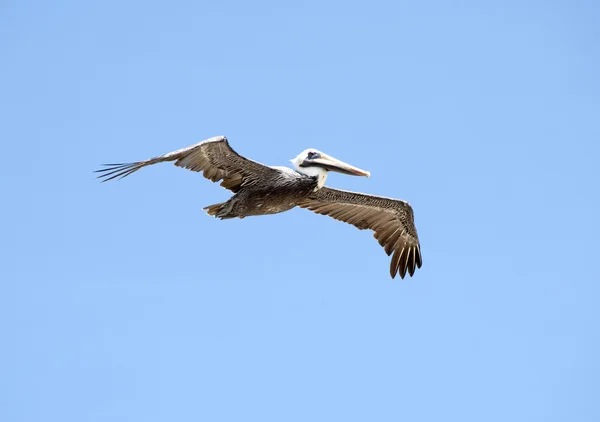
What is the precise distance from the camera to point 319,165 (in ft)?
47.8

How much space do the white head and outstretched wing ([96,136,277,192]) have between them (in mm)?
668

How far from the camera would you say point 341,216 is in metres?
16.2

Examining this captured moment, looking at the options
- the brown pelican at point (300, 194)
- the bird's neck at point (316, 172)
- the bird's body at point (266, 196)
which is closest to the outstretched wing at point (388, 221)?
→ the brown pelican at point (300, 194)

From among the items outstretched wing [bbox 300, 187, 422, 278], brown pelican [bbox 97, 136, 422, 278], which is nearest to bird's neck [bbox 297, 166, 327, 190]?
brown pelican [bbox 97, 136, 422, 278]

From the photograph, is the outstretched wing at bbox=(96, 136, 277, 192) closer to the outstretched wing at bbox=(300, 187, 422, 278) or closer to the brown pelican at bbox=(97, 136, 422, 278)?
the brown pelican at bbox=(97, 136, 422, 278)

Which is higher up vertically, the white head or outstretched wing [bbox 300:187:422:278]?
outstretched wing [bbox 300:187:422:278]

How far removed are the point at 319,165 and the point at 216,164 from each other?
1860 millimetres

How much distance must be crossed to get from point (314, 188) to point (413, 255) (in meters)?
2.86

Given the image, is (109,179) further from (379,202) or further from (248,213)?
(379,202)

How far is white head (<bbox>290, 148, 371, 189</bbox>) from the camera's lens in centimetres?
1453

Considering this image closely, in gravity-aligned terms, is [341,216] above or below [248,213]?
above

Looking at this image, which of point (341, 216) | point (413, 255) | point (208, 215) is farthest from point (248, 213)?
point (413, 255)

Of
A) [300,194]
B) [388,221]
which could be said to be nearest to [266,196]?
[300,194]

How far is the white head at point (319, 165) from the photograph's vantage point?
1453cm
